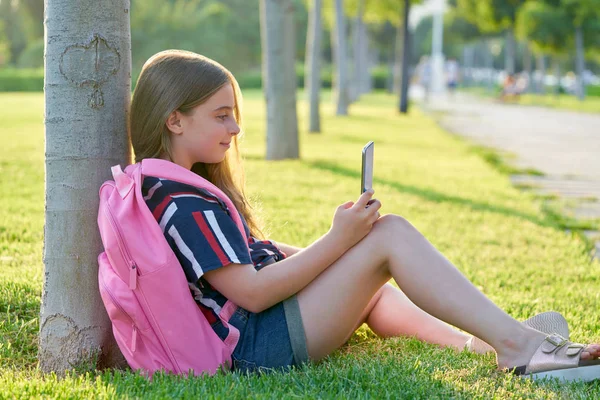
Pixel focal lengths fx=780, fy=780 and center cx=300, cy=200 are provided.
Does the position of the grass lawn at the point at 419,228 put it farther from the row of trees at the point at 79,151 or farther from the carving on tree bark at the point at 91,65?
the carving on tree bark at the point at 91,65

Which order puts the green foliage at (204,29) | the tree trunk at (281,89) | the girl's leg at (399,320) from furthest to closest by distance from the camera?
the green foliage at (204,29) < the tree trunk at (281,89) < the girl's leg at (399,320)

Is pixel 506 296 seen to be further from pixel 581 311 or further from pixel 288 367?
pixel 288 367

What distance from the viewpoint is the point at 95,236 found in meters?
2.86

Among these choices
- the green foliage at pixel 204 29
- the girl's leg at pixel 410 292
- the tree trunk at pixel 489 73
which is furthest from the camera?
the tree trunk at pixel 489 73

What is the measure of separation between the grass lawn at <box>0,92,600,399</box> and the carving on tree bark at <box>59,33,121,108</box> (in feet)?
2.89

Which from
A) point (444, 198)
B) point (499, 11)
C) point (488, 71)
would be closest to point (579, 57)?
point (499, 11)

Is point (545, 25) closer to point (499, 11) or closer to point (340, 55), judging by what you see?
point (499, 11)

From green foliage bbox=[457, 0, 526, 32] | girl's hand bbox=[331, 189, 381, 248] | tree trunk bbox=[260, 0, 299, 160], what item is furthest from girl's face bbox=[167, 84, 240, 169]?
green foliage bbox=[457, 0, 526, 32]

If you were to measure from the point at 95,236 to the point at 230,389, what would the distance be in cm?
80

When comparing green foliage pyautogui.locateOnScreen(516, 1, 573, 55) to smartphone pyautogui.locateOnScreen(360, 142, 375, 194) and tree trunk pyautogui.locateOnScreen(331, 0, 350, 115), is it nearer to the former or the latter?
tree trunk pyautogui.locateOnScreen(331, 0, 350, 115)

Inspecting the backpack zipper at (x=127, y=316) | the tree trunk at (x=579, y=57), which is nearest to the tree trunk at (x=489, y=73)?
the tree trunk at (x=579, y=57)

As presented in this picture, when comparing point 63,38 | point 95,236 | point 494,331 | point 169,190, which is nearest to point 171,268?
point 169,190

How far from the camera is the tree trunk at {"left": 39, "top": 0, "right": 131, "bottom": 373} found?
2.79 m

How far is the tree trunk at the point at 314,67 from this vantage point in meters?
16.1
